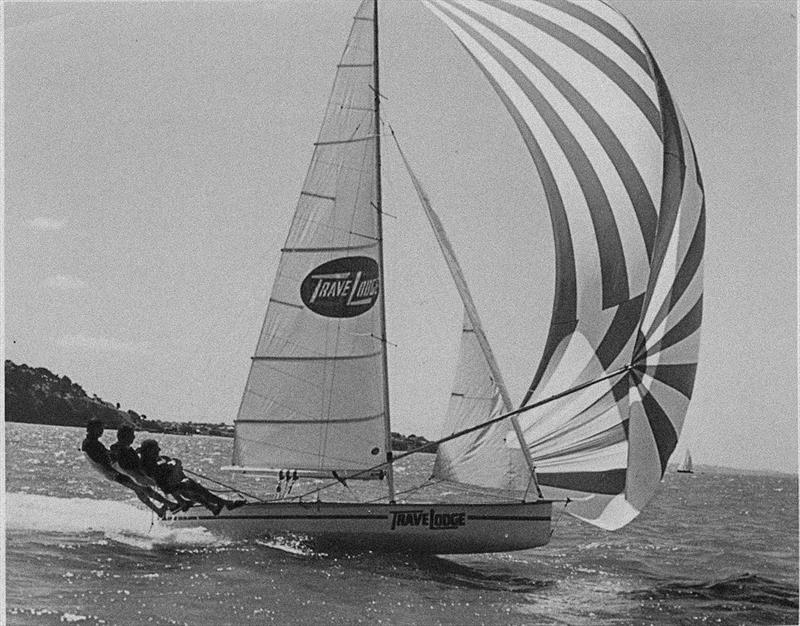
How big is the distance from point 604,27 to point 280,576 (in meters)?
3.16

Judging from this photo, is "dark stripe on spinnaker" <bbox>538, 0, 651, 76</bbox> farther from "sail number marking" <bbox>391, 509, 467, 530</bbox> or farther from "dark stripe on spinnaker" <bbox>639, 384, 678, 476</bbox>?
"sail number marking" <bbox>391, 509, 467, 530</bbox>

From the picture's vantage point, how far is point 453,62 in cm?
598

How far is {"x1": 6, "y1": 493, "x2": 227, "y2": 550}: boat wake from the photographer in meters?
5.93

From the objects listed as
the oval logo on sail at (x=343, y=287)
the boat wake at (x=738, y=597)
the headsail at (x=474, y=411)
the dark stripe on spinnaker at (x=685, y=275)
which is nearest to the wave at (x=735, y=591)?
the boat wake at (x=738, y=597)

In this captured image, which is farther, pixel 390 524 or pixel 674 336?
pixel 390 524

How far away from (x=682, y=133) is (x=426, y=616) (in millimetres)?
2614

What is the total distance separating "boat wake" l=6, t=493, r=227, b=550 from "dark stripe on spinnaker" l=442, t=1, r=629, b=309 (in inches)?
95.5

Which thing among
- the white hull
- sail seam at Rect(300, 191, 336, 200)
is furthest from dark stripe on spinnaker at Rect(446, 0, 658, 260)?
the white hull

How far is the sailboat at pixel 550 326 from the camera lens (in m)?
5.63

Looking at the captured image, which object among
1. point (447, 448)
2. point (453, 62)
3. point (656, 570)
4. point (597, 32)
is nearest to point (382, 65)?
point (453, 62)

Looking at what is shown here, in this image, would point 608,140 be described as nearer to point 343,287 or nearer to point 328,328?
point 343,287

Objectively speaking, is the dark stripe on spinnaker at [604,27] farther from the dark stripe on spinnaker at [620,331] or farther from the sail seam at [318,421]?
the sail seam at [318,421]

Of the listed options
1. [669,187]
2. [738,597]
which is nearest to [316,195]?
[669,187]

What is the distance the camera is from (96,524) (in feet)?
20.6
